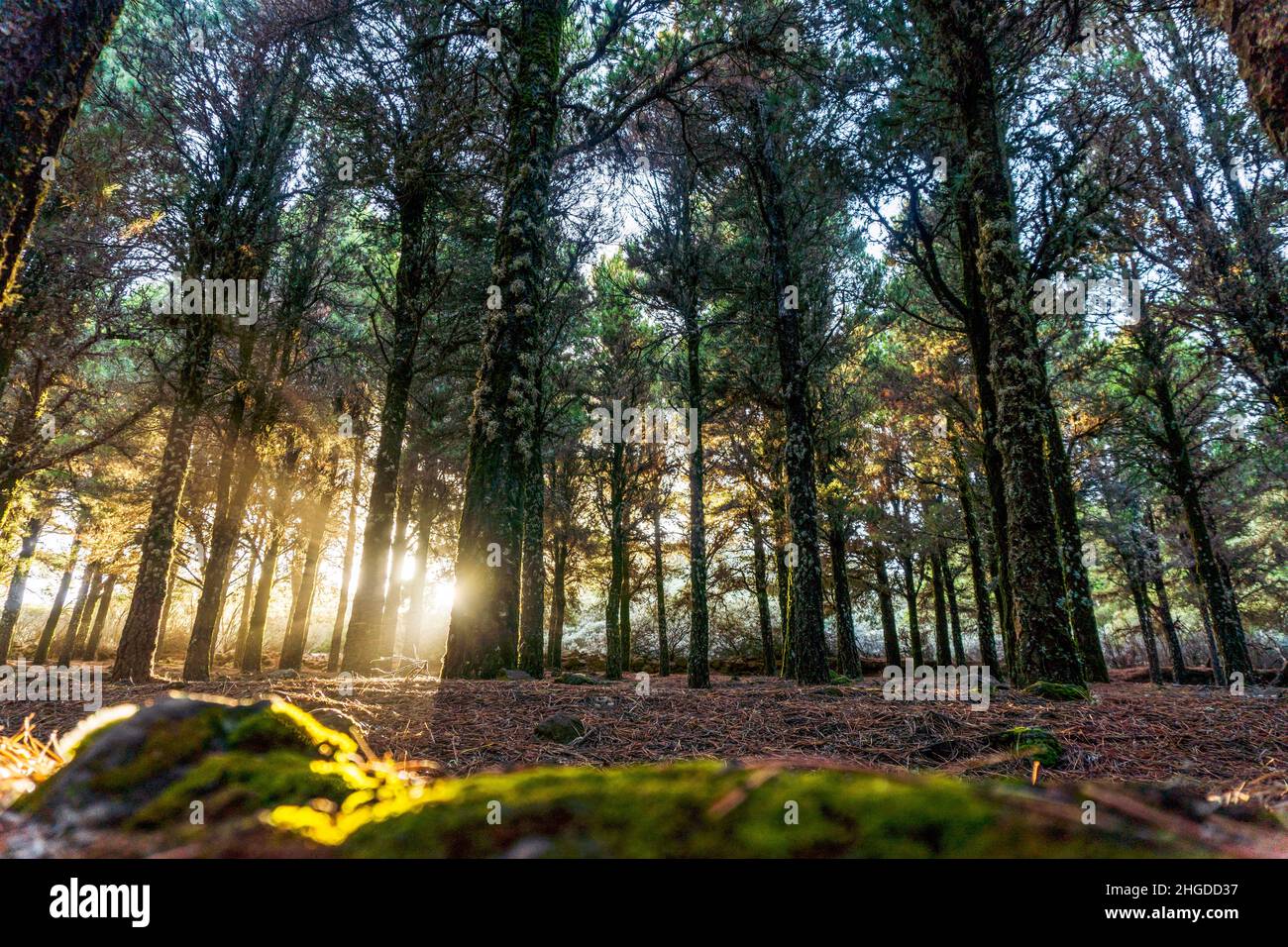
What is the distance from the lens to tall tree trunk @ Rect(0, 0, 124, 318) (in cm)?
313

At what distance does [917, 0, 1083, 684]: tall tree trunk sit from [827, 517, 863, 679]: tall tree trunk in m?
8.83

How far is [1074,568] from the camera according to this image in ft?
31.4

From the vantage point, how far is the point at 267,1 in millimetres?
10547

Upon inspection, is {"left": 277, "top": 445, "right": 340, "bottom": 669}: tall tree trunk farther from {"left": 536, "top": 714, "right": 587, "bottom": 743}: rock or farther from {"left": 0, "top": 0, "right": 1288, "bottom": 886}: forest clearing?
{"left": 536, "top": 714, "right": 587, "bottom": 743}: rock

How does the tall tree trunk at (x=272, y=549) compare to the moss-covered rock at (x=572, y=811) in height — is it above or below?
above

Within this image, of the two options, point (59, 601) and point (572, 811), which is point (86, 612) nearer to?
point (59, 601)

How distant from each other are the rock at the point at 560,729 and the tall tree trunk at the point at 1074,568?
8618 mm

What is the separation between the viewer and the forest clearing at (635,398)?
1003mm

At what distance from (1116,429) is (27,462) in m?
23.9

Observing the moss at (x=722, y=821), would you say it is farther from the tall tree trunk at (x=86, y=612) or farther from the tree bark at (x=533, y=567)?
the tall tree trunk at (x=86, y=612)

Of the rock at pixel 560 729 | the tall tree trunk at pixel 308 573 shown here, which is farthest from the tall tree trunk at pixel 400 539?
the rock at pixel 560 729

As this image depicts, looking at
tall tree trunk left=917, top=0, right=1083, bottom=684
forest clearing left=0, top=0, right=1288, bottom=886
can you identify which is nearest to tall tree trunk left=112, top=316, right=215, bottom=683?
forest clearing left=0, top=0, right=1288, bottom=886
